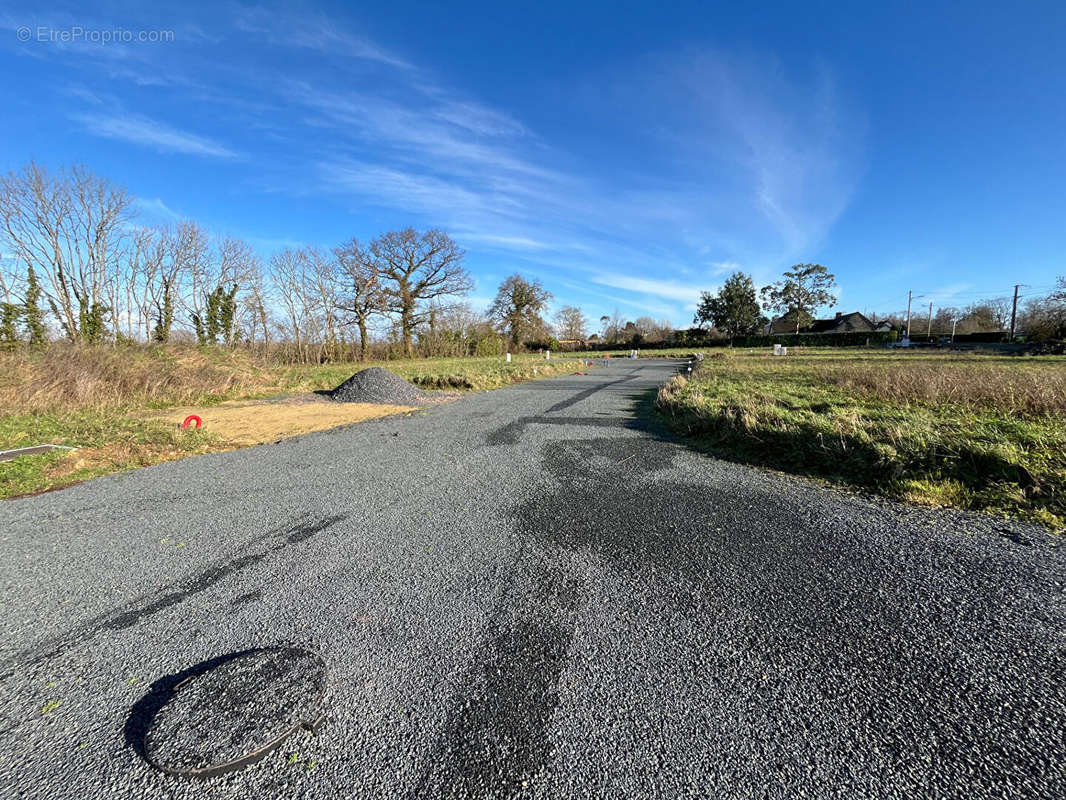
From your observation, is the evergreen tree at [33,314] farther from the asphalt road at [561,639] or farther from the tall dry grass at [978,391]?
the tall dry grass at [978,391]

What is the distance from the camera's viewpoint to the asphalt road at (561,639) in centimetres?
144

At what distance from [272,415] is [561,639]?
33.4 feet

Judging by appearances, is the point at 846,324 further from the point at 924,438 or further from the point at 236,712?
the point at 236,712

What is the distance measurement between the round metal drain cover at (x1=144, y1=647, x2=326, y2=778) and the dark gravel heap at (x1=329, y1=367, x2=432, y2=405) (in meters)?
10.2

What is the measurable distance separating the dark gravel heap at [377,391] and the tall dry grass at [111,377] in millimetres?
3971

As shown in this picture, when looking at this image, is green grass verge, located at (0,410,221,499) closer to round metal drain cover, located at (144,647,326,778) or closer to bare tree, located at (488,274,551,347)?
round metal drain cover, located at (144,647,326,778)

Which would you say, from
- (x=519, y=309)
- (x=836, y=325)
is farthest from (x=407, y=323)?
(x=836, y=325)

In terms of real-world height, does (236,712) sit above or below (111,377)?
below

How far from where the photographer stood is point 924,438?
4.29 meters

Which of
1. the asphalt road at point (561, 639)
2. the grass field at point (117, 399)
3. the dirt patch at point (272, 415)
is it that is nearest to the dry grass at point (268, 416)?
the dirt patch at point (272, 415)

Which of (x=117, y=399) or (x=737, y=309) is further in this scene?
(x=737, y=309)

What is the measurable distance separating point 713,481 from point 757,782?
3347 mm

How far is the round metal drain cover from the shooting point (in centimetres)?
147

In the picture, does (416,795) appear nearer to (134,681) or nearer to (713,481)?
(134,681)
